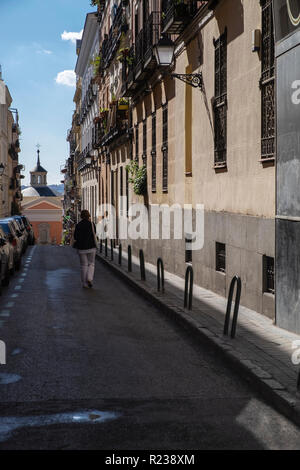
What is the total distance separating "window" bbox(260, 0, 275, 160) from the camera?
1108cm

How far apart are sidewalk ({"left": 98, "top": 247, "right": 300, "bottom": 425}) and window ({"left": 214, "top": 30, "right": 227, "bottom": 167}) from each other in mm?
2834

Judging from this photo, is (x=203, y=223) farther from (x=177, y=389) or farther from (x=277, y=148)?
(x=177, y=389)

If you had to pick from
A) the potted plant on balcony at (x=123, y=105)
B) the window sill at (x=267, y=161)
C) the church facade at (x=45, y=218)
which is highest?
the potted plant on balcony at (x=123, y=105)

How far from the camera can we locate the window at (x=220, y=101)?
14125 millimetres

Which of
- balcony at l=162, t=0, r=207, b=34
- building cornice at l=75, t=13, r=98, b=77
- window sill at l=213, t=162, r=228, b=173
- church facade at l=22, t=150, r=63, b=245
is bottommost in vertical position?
church facade at l=22, t=150, r=63, b=245

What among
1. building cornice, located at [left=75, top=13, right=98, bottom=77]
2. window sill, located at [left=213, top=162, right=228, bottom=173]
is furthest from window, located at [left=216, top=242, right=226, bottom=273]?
building cornice, located at [left=75, top=13, right=98, bottom=77]

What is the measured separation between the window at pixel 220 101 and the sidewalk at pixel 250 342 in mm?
2834

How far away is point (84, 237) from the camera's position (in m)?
16.8

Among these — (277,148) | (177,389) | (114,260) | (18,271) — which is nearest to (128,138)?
(114,260)

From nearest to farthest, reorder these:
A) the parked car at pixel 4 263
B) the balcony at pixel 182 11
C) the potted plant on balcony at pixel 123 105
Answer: the parked car at pixel 4 263 → the balcony at pixel 182 11 → the potted plant on balcony at pixel 123 105

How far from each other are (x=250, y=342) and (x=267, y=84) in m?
4.29

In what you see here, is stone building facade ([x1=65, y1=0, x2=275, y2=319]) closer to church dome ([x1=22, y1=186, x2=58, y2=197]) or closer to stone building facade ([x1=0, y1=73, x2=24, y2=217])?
stone building facade ([x1=0, y1=73, x2=24, y2=217])

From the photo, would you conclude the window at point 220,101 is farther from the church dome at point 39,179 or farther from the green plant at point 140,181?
the church dome at point 39,179

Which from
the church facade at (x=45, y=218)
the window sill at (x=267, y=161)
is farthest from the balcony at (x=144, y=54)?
the church facade at (x=45, y=218)
